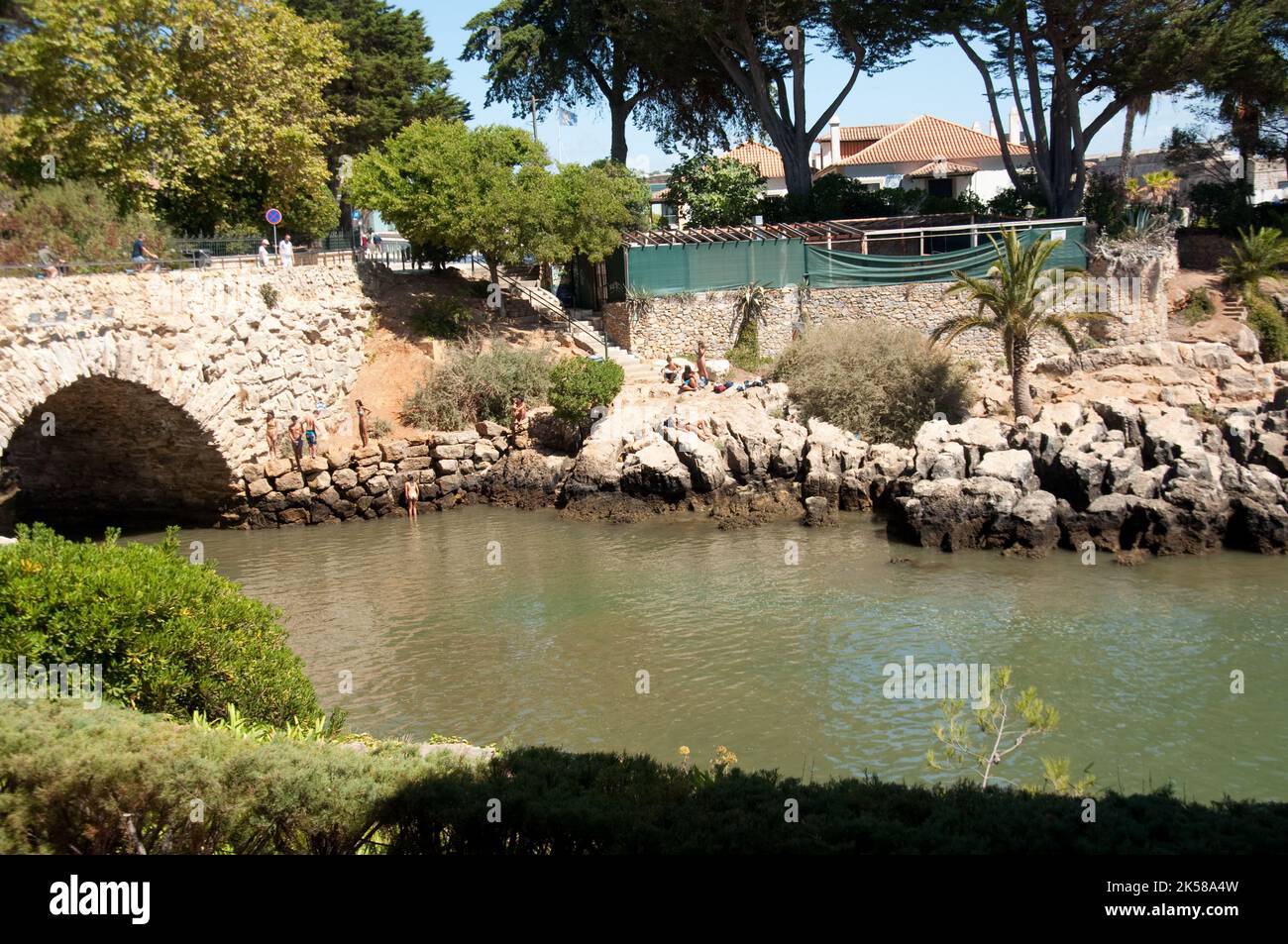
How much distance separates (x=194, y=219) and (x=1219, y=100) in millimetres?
34944

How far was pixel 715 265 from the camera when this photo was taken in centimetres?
3133

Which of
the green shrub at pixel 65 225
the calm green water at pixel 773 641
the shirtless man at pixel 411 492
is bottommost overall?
the calm green water at pixel 773 641

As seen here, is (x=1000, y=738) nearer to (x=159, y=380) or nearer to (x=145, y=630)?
(x=145, y=630)

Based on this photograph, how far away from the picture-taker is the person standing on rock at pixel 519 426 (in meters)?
27.2

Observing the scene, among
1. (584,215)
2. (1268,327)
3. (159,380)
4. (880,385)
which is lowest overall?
(880,385)

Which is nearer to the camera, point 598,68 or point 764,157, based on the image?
point 598,68

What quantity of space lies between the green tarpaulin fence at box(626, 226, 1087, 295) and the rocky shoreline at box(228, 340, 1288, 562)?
16.5ft

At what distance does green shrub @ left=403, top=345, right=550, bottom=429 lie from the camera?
27.2 metres

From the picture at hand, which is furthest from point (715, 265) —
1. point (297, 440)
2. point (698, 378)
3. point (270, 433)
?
point (270, 433)

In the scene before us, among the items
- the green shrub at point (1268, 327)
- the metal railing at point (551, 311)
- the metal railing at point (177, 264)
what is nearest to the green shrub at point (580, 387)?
the metal railing at point (551, 311)

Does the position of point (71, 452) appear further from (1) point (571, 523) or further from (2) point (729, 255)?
(2) point (729, 255)

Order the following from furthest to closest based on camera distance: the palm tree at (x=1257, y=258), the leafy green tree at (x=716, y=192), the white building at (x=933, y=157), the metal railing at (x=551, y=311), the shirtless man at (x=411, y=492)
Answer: the white building at (x=933, y=157) → the leafy green tree at (x=716, y=192) → the palm tree at (x=1257, y=258) → the metal railing at (x=551, y=311) → the shirtless man at (x=411, y=492)

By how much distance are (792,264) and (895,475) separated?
994 cm

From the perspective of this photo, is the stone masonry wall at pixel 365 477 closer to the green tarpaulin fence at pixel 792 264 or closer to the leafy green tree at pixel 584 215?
the leafy green tree at pixel 584 215
